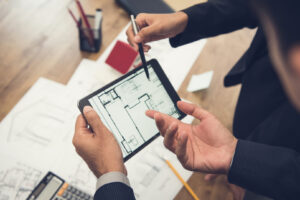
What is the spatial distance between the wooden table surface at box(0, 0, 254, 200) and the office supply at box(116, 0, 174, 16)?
1.7 inches

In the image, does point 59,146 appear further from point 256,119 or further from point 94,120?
point 256,119

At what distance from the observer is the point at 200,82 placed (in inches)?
28.0

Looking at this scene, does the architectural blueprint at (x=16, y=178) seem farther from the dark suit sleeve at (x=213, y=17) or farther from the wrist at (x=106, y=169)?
the dark suit sleeve at (x=213, y=17)

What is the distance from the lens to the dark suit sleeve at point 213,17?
613 millimetres

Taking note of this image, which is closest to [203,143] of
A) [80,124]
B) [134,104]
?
[134,104]

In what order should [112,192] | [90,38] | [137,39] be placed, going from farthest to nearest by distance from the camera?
[90,38] → [137,39] → [112,192]

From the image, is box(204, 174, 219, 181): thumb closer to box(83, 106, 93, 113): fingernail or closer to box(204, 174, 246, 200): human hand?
box(204, 174, 246, 200): human hand

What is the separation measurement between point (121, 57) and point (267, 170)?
1.59ft

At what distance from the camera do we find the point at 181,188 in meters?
0.62

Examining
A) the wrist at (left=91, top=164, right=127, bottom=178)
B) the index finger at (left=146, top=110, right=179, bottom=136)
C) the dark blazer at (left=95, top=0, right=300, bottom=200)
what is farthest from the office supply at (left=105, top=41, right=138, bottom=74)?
the wrist at (left=91, top=164, right=127, bottom=178)

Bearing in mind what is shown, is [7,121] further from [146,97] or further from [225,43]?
[225,43]

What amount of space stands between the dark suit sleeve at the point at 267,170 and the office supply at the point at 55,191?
36cm

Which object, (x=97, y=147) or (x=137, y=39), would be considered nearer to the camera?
(x=97, y=147)

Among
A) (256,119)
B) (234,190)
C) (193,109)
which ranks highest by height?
(193,109)
